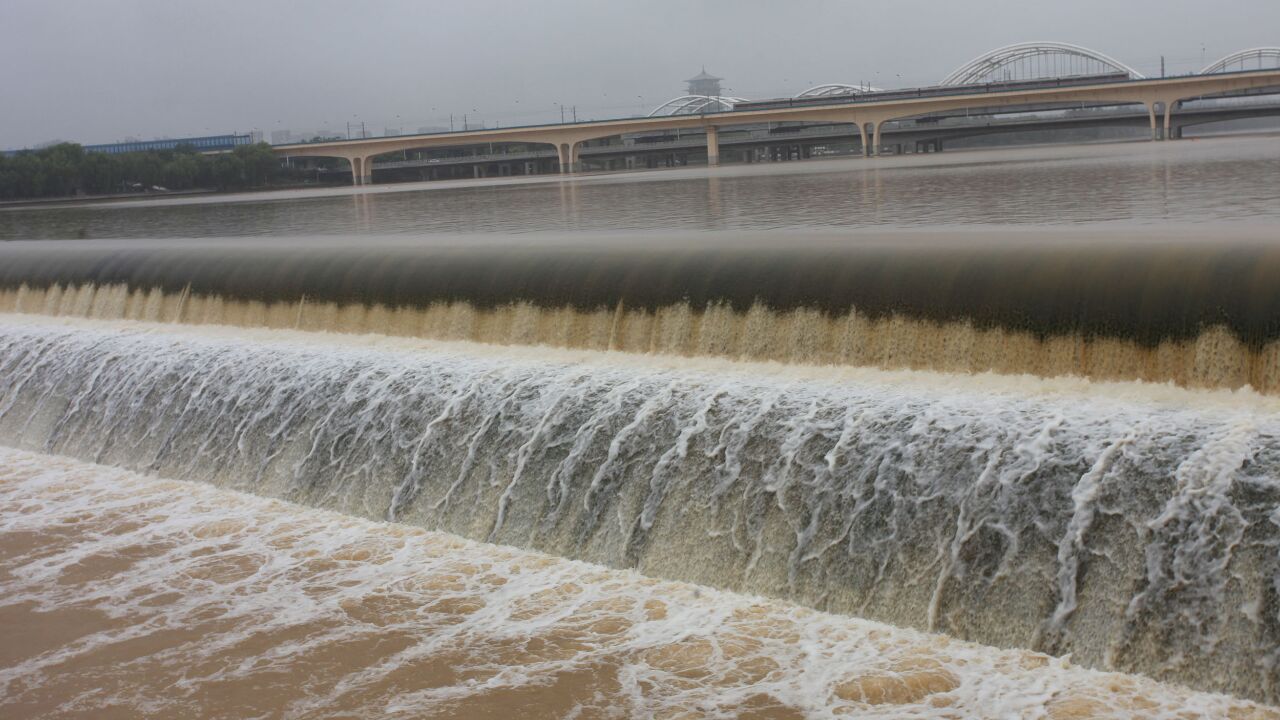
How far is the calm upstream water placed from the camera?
6.88 m

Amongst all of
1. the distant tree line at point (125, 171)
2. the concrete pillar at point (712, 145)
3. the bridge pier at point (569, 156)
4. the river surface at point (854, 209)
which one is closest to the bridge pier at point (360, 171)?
the distant tree line at point (125, 171)

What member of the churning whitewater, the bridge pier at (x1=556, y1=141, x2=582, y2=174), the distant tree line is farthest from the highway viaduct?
the churning whitewater

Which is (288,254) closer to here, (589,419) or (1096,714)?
(589,419)

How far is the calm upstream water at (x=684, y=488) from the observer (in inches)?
271

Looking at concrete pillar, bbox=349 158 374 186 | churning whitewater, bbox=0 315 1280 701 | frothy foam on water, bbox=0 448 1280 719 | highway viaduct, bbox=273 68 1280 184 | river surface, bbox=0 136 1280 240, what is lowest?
frothy foam on water, bbox=0 448 1280 719

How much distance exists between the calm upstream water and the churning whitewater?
0.03m

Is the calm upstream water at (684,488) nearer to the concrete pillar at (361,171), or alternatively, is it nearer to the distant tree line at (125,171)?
the distant tree line at (125,171)

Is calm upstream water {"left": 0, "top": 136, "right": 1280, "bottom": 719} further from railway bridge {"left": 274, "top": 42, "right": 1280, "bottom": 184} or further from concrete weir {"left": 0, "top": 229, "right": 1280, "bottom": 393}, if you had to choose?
railway bridge {"left": 274, "top": 42, "right": 1280, "bottom": 184}

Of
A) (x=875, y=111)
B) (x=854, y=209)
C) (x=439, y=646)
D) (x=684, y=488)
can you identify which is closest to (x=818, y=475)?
(x=684, y=488)

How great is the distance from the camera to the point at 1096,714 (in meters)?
6.18

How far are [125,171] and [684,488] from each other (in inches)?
3179

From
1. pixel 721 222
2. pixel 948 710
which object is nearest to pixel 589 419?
pixel 948 710

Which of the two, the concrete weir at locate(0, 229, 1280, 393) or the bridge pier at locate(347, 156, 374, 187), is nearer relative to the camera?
the concrete weir at locate(0, 229, 1280, 393)

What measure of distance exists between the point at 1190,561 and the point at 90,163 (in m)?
83.4
